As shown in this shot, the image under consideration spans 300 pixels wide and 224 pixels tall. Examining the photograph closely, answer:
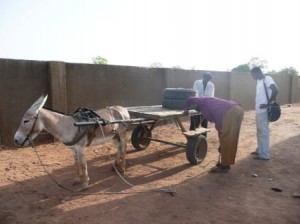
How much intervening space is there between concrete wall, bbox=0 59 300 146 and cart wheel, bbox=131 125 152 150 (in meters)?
2.38

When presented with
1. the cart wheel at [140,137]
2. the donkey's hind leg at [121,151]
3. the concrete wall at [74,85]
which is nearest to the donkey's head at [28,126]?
the donkey's hind leg at [121,151]

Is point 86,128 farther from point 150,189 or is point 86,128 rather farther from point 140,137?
point 140,137

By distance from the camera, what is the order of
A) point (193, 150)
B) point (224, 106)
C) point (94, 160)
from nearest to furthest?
point (224, 106) < point (193, 150) < point (94, 160)

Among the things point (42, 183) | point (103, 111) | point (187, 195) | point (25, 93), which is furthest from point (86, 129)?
point (25, 93)

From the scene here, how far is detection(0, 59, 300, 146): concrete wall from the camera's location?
323 inches

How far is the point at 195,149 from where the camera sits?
6.83m

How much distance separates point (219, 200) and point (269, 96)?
3.17 meters

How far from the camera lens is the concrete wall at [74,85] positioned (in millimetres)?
8215

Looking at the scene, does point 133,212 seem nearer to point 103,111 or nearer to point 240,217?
point 240,217

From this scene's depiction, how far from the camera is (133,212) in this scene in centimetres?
457

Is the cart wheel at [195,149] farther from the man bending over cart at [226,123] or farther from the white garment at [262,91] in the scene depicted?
the white garment at [262,91]

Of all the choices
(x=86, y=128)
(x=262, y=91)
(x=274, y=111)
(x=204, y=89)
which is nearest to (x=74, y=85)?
(x=204, y=89)

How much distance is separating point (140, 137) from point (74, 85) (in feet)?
8.98

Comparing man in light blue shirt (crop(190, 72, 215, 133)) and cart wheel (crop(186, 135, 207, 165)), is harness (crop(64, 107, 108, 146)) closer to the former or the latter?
cart wheel (crop(186, 135, 207, 165))
